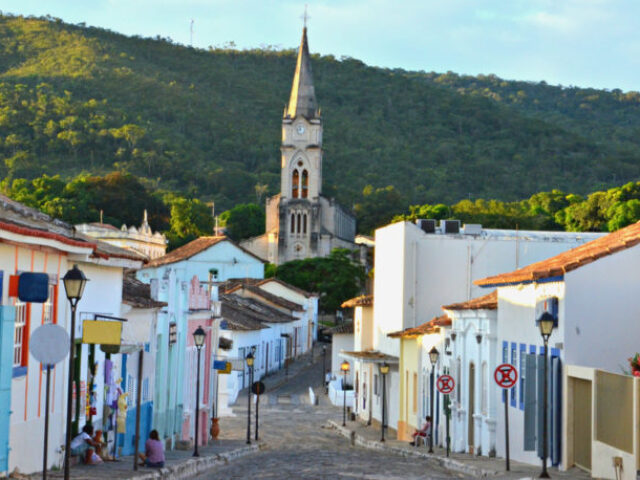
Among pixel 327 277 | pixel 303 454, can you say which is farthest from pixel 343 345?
pixel 327 277

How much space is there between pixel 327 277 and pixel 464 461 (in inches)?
3276

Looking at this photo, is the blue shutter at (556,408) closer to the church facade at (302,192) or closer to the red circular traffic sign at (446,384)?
the red circular traffic sign at (446,384)

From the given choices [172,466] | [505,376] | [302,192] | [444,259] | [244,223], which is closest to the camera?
[505,376]

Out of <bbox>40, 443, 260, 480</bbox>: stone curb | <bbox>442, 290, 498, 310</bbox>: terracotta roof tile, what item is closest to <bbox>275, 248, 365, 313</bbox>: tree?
<bbox>40, 443, 260, 480</bbox>: stone curb

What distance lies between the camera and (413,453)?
32.5 m

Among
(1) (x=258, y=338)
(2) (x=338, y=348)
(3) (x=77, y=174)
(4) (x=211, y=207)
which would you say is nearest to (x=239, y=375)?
(1) (x=258, y=338)

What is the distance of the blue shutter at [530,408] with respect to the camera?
77.6ft

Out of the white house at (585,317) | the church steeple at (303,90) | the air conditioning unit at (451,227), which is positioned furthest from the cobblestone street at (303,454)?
the church steeple at (303,90)

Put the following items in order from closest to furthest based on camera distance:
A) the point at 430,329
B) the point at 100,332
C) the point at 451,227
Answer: the point at 100,332 < the point at 430,329 < the point at 451,227

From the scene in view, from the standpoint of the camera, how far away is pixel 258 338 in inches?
2576

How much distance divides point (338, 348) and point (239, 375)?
765 cm

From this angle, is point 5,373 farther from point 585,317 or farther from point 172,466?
point 585,317

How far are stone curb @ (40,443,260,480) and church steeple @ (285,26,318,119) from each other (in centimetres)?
10927

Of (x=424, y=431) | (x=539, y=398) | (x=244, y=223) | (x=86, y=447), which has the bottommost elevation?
(x=424, y=431)
